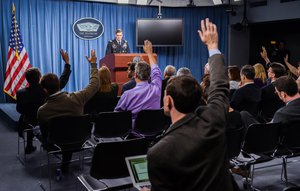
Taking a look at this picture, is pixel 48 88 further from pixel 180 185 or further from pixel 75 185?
pixel 180 185

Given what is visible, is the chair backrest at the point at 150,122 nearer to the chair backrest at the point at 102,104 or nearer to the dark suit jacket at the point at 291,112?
the chair backrest at the point at 102,104

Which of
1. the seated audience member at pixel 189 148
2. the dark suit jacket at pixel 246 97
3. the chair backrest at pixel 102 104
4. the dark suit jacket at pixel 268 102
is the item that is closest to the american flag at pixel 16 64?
the chair backrest at pixel 102 104

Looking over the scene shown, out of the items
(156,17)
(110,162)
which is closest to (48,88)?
(110,162)

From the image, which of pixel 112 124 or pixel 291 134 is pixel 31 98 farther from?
pixel 291 134

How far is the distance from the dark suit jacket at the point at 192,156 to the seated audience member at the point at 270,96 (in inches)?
162

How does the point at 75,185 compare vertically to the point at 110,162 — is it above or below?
below

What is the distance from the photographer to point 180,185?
154 cm

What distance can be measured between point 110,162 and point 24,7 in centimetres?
755

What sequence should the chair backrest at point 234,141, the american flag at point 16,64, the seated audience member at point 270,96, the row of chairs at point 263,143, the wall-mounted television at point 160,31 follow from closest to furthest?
the chair backrest at point 234,141, the row of chairs at point 263,143, the seated audience member at point 270,96, the american flag at point 16,64, the wall-mounted television at point 160,31

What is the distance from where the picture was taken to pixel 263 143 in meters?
3.65

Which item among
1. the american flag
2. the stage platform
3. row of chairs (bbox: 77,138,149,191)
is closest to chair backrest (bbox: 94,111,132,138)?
row of chairs (bbox: 77,138,149,191)

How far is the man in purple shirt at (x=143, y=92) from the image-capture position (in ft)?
14.2

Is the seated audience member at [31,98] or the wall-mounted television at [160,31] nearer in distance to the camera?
the seated audience member at [31,98]

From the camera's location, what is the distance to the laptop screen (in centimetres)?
230
